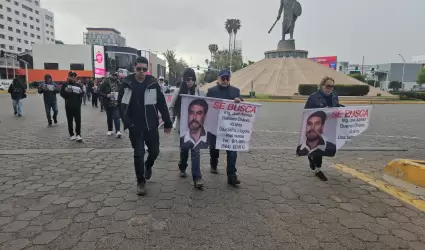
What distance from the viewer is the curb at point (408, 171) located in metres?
4.37

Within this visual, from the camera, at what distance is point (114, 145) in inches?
279

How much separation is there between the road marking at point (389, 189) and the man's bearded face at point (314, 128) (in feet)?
3.37

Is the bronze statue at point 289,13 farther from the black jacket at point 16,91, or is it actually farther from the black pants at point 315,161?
the black pants at point 315,161

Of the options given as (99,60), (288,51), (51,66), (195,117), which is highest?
(288,51)

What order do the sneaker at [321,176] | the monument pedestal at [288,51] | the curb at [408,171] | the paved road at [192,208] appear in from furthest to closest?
the monument pedestal at [288,51], the sneaker at [321,176], the curb at [408,171], the paved road at [192,208]

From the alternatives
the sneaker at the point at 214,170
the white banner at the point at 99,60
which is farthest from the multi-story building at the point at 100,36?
the sneaker at the point at 214,170

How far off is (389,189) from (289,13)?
3598cm

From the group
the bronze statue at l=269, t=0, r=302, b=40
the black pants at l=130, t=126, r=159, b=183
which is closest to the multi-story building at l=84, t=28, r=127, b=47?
the bronze statue at l=269, t=0, r=302, b=40

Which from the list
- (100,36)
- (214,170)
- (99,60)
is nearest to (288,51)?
(99,60)

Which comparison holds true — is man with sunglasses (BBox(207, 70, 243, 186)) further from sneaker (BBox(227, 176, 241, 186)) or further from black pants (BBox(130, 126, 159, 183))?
black pants (BBox(130, 126, 159, 183))

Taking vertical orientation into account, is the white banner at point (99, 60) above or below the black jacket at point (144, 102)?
above

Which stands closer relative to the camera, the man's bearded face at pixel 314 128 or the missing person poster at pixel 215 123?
the missing person poster at pixel 215 123

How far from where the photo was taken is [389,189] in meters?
4.37

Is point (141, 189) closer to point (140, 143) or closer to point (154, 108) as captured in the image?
point (140, 143)
